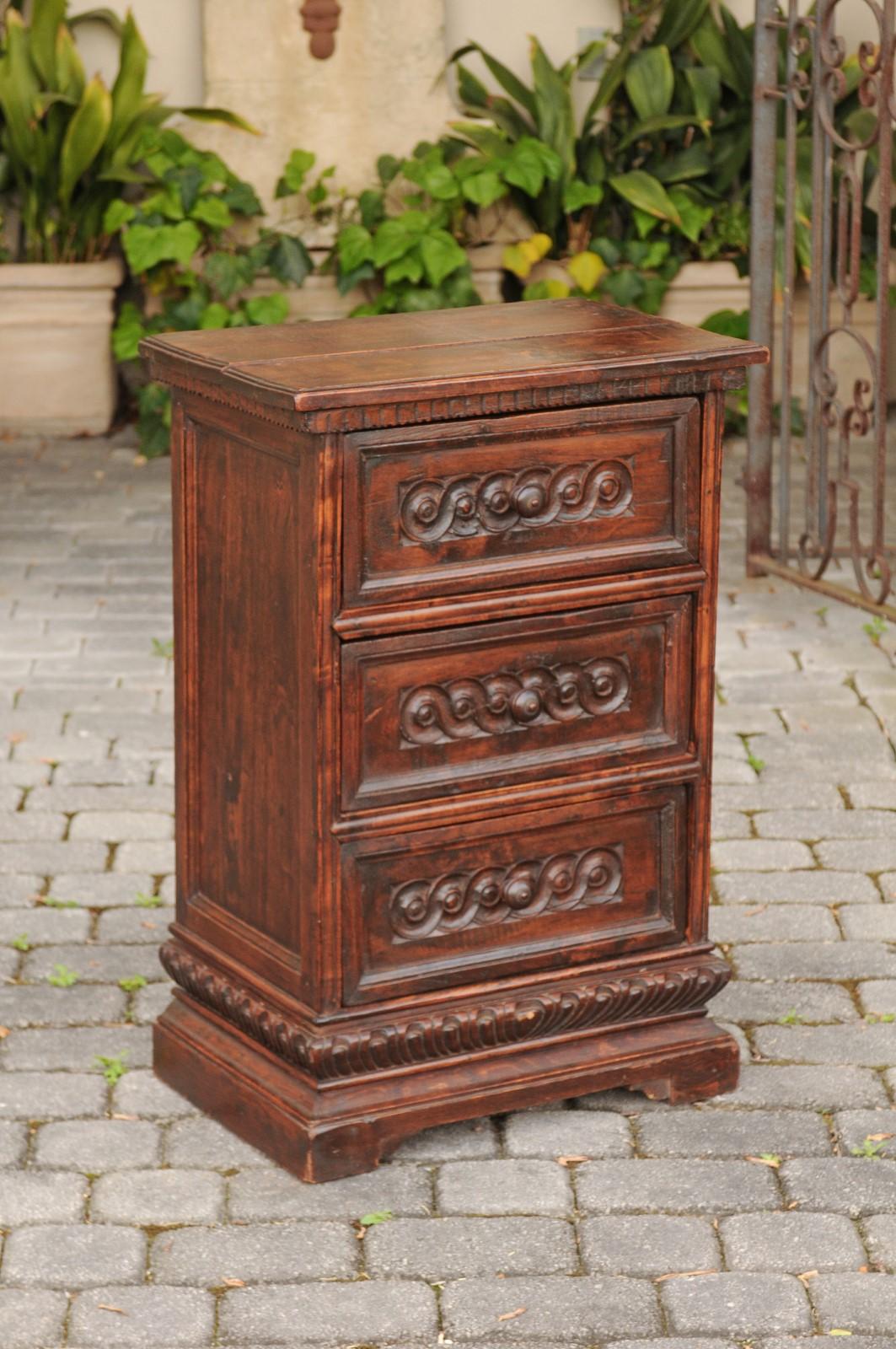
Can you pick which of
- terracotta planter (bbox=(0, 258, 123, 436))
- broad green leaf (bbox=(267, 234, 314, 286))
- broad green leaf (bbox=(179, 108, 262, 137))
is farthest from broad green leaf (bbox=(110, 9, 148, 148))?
broad green leaf (bbox=(267, 234, 314, 286))

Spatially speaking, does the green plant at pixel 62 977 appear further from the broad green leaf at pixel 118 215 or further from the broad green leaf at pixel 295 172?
the broad green leaf at pixel 295 172

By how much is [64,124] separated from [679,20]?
237 centimetres

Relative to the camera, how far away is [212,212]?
25.4 ft

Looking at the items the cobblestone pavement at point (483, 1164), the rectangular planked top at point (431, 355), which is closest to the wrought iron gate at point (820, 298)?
the cobblestone pavement at point (483, 1164)

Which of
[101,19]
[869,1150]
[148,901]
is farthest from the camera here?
[101,19]

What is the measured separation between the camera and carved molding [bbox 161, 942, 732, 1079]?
3215 millimetres

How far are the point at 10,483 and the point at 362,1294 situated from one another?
4996 millimetres

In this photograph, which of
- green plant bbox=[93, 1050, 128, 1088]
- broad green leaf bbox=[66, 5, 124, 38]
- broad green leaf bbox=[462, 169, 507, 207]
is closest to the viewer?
green plant bbox=[93, 1050, 128, 1088]

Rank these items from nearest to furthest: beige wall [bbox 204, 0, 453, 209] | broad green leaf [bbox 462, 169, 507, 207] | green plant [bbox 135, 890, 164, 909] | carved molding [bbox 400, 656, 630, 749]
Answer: carved molding [bbox 400, 656, 630, 749] → green plant [bbox 135, 890, 164, 909] → broad green leaf [bbox 462, 169, 507, 207] → beige wall [bbox 204, 0, 453, 209]

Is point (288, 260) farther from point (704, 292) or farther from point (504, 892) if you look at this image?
point (504, 892)

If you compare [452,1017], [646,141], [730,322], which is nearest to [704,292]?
[730,322]

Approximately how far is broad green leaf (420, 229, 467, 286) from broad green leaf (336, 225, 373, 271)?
0.69 feet

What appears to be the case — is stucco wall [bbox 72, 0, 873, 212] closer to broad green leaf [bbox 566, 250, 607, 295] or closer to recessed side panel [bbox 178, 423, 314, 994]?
broad green leaf [bbox 566, 250, 607, 295]

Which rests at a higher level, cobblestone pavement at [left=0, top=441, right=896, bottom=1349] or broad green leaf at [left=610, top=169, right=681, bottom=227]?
broad green leaf at [left=610, top=169, right=681, bottom=227]
